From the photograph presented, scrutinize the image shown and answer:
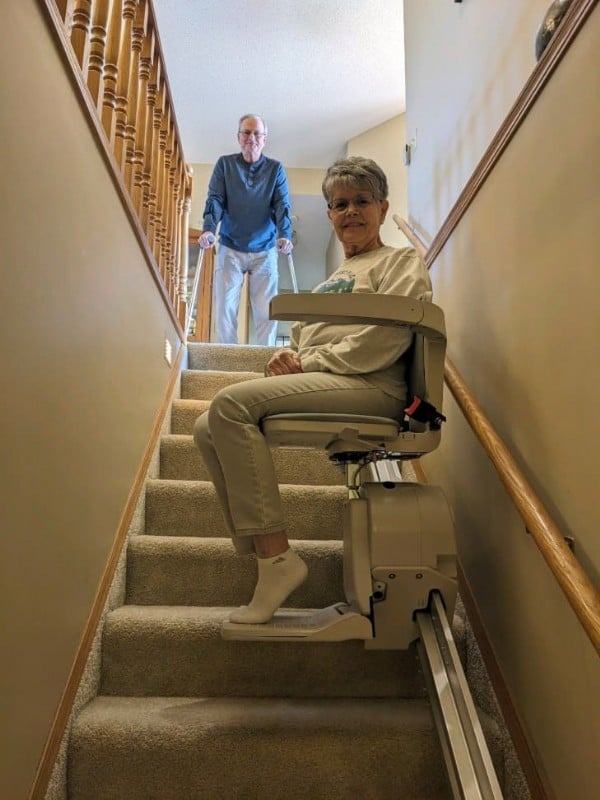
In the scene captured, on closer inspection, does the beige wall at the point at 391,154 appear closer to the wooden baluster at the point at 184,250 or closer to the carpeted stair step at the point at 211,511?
the wooden baluster at the point at 184,250

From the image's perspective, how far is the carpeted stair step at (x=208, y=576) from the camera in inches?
65.7

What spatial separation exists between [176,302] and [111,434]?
4.05 ft

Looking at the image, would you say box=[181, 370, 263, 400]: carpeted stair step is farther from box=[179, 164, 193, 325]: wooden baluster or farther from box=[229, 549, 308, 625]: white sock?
box=[229, 549, 308, 625]: white sock

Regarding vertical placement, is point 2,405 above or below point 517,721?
above

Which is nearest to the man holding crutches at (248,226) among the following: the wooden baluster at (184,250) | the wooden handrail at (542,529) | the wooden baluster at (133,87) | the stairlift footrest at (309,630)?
the wooden baluster at (184,250)

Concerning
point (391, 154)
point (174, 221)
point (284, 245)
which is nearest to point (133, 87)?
point (174, 221)

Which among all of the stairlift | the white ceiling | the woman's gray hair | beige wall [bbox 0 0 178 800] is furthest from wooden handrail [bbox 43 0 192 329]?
the white ceiling

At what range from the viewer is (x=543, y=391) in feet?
4.06

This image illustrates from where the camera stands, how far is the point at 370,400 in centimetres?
140

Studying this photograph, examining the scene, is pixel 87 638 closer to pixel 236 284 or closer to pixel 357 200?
pixel 357 200

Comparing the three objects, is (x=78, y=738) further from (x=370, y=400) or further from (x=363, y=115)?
(x=363, y=115)

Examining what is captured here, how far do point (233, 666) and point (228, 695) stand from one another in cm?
7

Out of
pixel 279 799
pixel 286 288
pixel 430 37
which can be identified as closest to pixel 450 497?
pixel 279 799

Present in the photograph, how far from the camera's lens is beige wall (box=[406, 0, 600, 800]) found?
105 cm
